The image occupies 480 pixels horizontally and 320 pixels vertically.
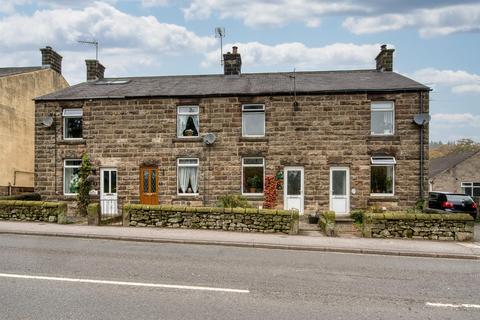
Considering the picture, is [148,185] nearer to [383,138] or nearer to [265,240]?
[265,240]

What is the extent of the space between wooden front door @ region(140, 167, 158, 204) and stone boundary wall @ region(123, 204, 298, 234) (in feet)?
16.4

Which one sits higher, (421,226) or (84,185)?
(84,185)

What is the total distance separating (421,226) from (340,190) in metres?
5.95

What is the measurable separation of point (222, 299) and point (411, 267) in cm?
532

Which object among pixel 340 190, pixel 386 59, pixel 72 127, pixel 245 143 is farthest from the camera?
pixel 386 59

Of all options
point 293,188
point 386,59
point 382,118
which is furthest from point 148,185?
point 386,59

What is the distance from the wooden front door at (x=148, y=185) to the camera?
1988 centimetres

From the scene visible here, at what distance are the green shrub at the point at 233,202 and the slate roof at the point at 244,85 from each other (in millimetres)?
5121

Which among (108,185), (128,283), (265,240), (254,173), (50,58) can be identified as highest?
(50,58)

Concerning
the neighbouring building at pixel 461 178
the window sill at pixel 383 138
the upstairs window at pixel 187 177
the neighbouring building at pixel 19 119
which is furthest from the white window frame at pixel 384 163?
the neighbouring building at pixel 19 119

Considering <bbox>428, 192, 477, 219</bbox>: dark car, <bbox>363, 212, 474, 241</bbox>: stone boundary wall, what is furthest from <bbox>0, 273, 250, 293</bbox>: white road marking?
<bbox>428, 192, 477, 219</bbox>: dark car

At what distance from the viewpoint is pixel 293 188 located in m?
19.4

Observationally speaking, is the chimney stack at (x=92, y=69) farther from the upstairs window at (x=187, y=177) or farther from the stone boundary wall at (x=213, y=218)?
the stone boundary wall at (x=213, y=218)

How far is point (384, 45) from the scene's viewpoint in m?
23.0
